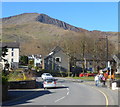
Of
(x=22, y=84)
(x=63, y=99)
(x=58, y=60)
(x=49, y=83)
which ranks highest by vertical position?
(x=58, y=60)

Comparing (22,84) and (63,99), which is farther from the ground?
(22,84)

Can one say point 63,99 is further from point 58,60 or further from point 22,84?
point 58,60

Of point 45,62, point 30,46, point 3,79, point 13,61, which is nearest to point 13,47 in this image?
point 13,61

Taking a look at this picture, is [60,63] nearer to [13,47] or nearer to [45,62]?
[45,62]

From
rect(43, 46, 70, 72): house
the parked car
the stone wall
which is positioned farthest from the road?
rect(43, 46, 70, 72): house

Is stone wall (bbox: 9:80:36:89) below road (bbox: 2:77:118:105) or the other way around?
the other way around

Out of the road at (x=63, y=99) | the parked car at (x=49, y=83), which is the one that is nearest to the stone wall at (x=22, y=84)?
the parked car at (x=49, y=83)

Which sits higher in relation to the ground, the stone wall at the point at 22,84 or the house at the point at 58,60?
the house at the point at 58,60

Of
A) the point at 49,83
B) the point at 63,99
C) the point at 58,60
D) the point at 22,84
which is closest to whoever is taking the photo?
the point at 63,99

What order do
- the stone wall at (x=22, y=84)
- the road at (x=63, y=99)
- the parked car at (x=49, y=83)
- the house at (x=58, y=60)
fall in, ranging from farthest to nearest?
the house at (x=58, y=60), the parked car at (x=49, y=83), the stone wall at (x=22, y=84), the road at (x=63, y=99)

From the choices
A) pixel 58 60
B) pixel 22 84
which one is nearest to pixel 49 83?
pixel 22 84

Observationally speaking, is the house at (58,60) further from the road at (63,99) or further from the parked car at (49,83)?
the road at (63,99)

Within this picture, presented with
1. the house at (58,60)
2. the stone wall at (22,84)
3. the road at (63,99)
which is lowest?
the road at (63,99)

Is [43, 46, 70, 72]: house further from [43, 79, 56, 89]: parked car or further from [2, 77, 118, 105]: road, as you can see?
[2, 77, 118, 105]: road
